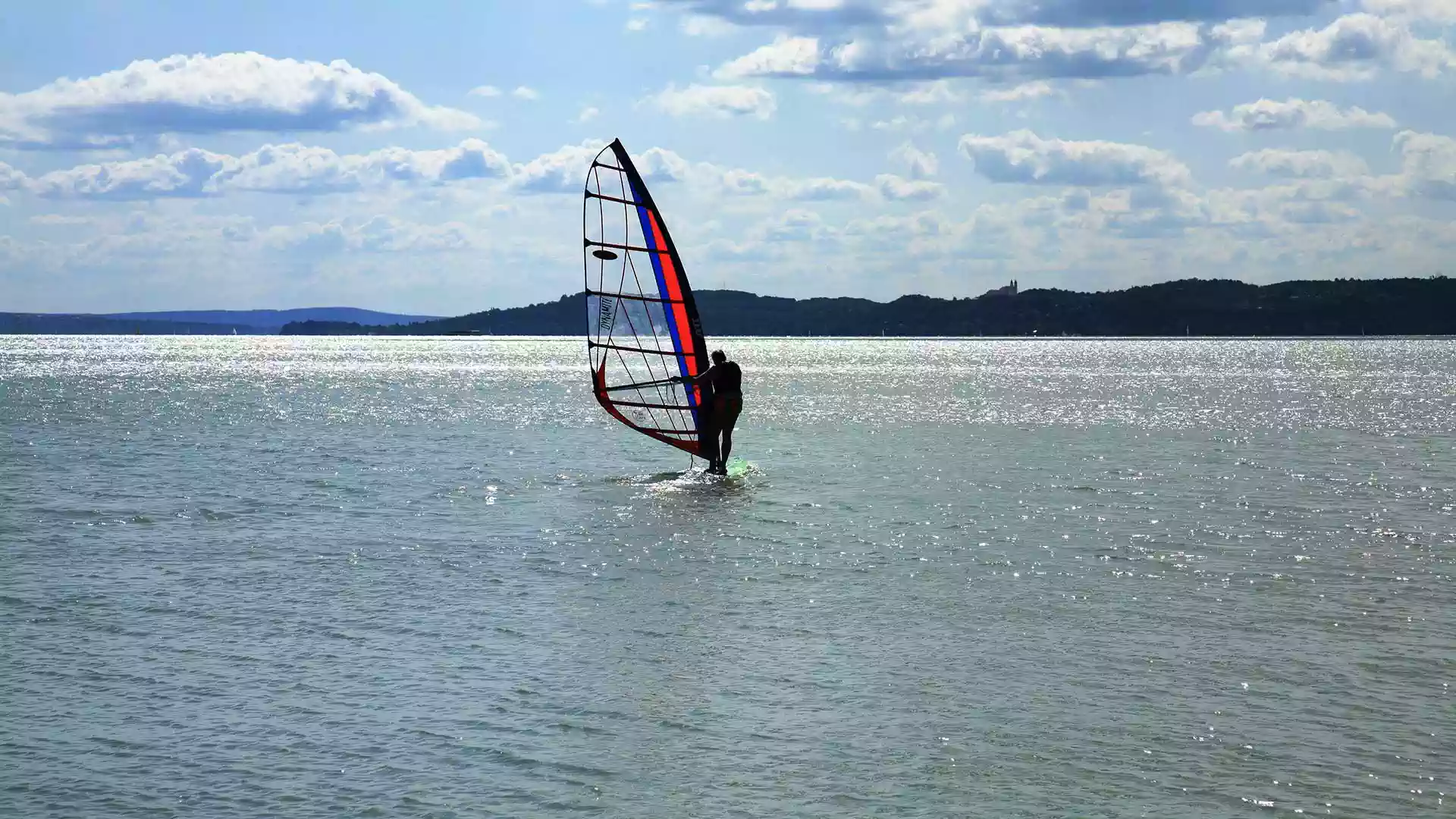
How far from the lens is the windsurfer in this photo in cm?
2919

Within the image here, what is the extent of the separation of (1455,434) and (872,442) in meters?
17.5

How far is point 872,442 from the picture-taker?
42969mm

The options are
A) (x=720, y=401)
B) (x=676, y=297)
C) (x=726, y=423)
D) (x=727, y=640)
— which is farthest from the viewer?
(x=676, y=297)

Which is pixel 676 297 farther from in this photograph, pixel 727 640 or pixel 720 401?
pixel 727 640

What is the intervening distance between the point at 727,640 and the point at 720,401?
51.3 ft

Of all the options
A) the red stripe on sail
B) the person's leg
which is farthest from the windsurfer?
the red stripe on sail

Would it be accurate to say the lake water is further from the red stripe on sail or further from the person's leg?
the red stripe on sail

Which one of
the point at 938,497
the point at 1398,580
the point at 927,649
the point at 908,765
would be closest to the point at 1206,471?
the point at 938,497

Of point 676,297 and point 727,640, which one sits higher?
point 676,297

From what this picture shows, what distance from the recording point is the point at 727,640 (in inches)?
554

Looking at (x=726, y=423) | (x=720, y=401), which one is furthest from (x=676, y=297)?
(x=726, y=423)

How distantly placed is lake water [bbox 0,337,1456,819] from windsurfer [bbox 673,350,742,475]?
2.26 ft

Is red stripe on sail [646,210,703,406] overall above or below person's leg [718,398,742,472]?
above

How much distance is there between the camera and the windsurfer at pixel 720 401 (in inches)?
1149
